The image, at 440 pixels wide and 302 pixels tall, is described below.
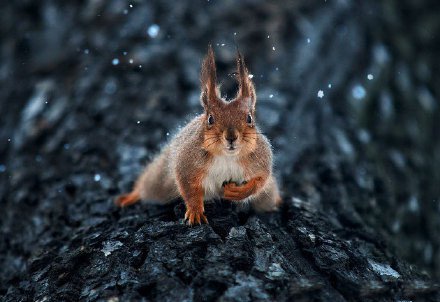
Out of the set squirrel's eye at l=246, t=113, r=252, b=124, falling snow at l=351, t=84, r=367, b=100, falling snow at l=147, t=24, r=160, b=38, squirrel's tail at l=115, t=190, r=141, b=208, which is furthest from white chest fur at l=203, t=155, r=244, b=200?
falling snow at l=147, t=24, r=160, b=38

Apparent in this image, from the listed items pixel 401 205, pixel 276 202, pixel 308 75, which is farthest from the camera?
pixel 308 75

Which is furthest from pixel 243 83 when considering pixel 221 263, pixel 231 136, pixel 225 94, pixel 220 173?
pixel 225 94

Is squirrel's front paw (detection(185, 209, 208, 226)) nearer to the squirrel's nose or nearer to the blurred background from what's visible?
the squirrel's nose

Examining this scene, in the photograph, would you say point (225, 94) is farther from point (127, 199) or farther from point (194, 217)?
point (194, 217)

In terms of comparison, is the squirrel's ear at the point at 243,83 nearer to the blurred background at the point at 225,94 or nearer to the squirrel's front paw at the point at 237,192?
the squirrel's front paw at the point at 237,192

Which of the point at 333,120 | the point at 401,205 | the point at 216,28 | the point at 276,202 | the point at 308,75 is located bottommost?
the point at 401,205

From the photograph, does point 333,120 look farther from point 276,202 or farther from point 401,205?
point 276,202

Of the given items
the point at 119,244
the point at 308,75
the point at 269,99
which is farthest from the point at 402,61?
the point at 119,244
